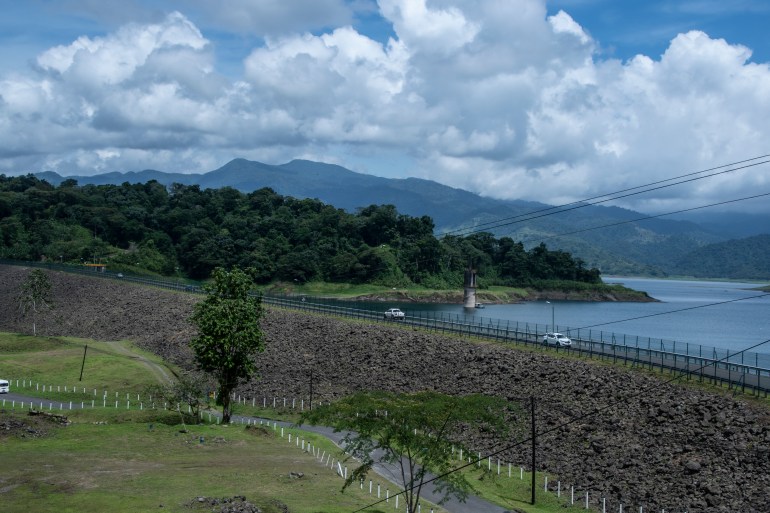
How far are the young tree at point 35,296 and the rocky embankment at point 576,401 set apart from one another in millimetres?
33863

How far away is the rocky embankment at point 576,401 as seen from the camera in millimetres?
43938

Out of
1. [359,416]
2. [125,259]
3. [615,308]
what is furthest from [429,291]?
[359,416]

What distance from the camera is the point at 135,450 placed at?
50188 mm

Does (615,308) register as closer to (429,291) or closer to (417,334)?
(429,291)

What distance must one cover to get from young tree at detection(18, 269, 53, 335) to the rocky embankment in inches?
1333

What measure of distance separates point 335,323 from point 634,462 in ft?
174

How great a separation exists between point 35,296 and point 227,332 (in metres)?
81.5

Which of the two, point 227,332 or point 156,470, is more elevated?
point 227,332

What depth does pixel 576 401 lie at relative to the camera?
5797 centimetres

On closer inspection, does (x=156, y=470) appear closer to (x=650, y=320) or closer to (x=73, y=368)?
(x=73, y=368)

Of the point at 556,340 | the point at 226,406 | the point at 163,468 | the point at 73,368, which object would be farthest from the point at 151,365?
the point at 556,340

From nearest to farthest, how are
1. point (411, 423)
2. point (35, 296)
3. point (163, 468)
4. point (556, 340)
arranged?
point (411, 423)
point (163, 468)
point (556, 340)
point (35, 296)

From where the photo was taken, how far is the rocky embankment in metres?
43.9

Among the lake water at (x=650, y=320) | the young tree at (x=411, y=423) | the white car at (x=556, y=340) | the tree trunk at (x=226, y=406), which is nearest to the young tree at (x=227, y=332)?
the tree trunk at (x=226, y=406)
